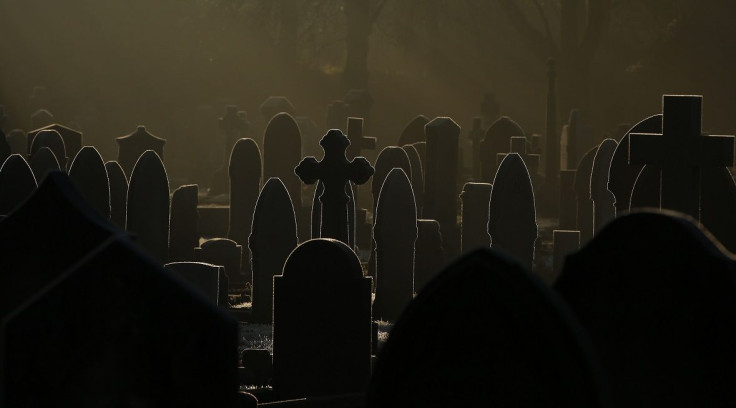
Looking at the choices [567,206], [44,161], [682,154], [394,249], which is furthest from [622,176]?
[567,206]

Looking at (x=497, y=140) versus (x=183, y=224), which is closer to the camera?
(x=183, y=224)

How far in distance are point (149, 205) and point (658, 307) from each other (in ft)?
26.8

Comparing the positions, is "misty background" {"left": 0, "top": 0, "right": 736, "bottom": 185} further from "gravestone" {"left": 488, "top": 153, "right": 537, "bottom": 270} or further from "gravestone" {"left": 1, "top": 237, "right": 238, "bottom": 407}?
"gravestone" {"left": 1, "top": 237, "right": 238, "bottom": 407}

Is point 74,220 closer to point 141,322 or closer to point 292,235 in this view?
point 141,322

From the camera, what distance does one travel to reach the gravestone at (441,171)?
16.2 meters

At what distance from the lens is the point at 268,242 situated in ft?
36.5

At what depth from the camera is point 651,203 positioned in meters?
9.31

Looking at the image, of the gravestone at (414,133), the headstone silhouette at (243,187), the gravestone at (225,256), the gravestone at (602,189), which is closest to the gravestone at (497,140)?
the gravestone at (414,133)

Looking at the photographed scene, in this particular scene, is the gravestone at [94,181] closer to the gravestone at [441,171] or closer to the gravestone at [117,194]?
the gravestone at [117,194]

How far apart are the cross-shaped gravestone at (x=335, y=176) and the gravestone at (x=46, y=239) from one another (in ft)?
16.9

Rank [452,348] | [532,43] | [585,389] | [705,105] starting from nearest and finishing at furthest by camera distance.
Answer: [585,389] → [452,348] → [532,43] → [705,105]

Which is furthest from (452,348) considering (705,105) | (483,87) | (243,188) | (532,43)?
(483,87)

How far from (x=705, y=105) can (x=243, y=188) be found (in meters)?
26.2

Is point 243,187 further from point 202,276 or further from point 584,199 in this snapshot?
point 202,276
